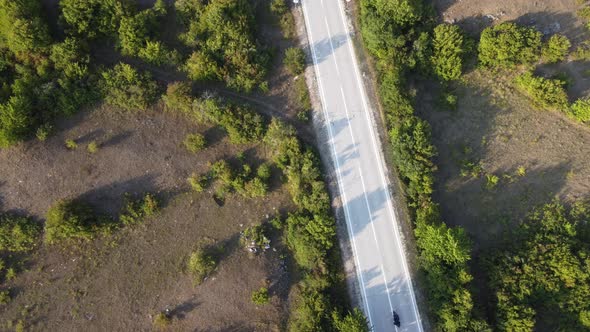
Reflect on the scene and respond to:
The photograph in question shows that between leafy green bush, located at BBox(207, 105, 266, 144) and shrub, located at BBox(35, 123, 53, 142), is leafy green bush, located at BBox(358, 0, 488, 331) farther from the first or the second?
shrub, located at BBox(35, 123, 53, 142)

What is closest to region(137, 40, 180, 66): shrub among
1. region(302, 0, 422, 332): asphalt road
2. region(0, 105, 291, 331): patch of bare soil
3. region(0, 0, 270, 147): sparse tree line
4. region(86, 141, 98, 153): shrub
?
region(0, 0, 270, 147): sparse tree line

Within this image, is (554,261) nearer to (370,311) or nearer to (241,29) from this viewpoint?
(370,311)

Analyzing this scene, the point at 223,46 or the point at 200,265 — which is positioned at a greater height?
the point at 223,46

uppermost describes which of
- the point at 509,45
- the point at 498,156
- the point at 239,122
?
the point at 509,45

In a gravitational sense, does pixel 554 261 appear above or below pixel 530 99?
below

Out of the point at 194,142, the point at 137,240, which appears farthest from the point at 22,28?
the point at 137,240

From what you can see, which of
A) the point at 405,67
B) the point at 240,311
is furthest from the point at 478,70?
the point at 240,311

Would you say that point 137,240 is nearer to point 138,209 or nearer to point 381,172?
point 138,209
